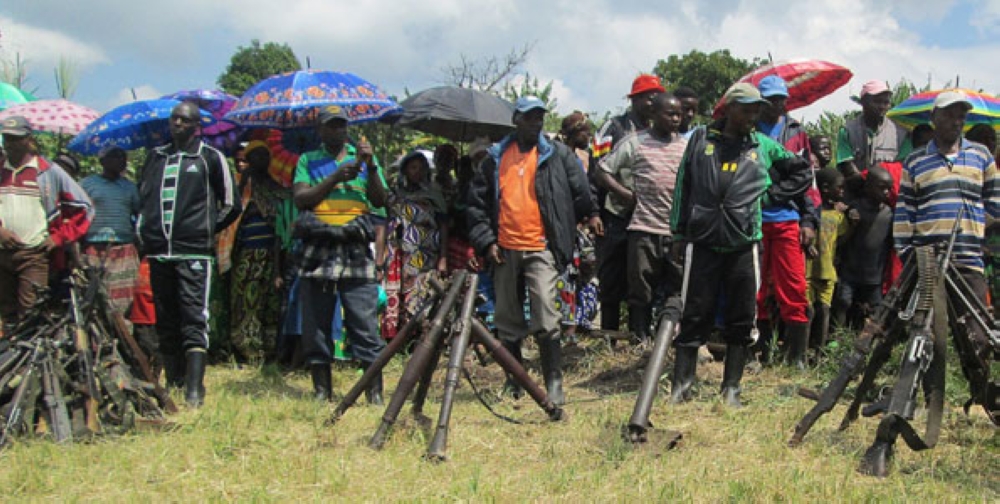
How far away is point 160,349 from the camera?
6742 mm

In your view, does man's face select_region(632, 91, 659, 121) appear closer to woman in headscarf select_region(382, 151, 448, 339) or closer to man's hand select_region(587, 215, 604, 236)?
man's hand select_region(587, 215, 604, 236)

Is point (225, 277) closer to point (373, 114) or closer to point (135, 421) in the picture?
point (373, 114)

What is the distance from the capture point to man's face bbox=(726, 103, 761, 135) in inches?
226

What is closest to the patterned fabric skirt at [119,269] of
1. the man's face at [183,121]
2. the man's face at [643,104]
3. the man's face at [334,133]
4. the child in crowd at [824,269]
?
the man's face at [183,121]

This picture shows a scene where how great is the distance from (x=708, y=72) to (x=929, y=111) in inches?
1037

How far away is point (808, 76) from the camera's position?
328 inches

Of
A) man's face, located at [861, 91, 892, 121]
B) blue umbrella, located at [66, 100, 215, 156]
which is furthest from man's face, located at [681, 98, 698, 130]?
blue umbrella, located at [66, 100, 215, 156]

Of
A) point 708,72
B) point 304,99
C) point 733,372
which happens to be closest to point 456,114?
point 304,99

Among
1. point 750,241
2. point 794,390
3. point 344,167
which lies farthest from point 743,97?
point 344,167

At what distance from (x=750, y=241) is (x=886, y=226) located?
240 cm

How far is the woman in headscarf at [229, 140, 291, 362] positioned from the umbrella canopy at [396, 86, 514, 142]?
157 centimetres

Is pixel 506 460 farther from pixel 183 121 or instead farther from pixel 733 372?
pixel 183 121

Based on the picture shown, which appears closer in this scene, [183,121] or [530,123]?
[530,123]

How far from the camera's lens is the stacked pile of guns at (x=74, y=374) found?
502 cm
